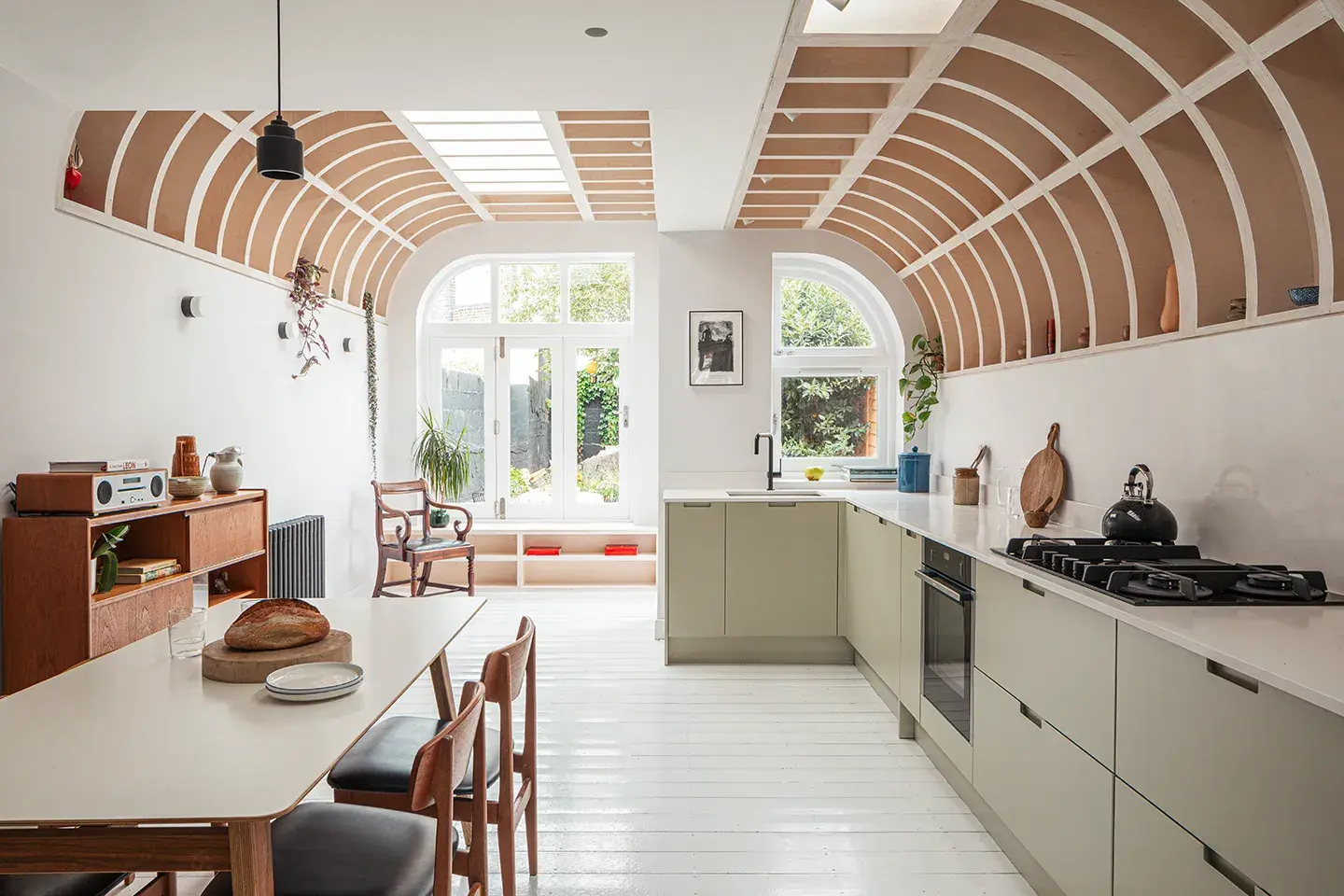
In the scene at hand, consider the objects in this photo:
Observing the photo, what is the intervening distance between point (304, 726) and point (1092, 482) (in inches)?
123

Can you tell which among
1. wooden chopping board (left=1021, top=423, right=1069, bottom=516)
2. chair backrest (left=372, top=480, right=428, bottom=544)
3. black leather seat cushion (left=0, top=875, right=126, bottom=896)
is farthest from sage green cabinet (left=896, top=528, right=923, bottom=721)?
chair backrest (left=372, top=480, right=428, bottom=544)

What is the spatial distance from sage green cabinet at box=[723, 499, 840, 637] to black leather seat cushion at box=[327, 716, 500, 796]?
8.65ft

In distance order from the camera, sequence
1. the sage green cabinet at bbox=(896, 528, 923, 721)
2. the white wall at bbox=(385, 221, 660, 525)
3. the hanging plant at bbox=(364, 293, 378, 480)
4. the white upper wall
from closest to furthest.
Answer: the white upper wall, the sage green cabinet at bbox=(896, 528, 923, 721), the hanging plant at bbox=(364, 293, 378, 480), the white wall at bbox=(385, 221, 660, 525)

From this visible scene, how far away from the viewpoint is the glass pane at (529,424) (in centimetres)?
741

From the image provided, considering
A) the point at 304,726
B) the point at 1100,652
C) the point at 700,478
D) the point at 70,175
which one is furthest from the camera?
the point at 700,478

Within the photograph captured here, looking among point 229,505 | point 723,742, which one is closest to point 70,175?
point 229,505

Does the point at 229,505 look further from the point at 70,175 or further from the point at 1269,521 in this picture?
the point at 1269,521

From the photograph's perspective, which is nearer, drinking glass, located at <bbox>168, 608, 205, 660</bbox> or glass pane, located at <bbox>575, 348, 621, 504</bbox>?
drinking glass, located at <bbox>168, 608, 205, 660</bbox>

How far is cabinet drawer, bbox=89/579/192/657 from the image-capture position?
10.00ft

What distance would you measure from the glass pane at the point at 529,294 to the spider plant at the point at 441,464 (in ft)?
4.02

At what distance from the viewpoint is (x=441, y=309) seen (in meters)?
7.39

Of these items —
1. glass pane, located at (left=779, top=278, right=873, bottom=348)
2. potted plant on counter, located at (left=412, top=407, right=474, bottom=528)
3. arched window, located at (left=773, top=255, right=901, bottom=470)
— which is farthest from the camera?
potted plant on counter, located at (left=412, top=407, right=474, bottom=528)

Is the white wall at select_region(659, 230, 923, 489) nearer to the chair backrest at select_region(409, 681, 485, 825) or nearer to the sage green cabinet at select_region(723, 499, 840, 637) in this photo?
the sage green cabinet at select_region(723, 499, 840, 637)

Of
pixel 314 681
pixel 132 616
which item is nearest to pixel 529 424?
pixel 132 616
